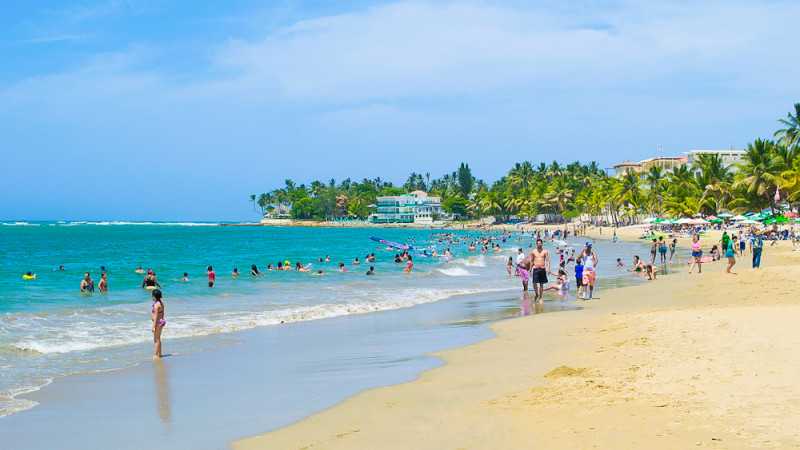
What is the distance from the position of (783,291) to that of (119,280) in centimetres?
2663

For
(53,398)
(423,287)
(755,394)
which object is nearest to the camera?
(755,394)

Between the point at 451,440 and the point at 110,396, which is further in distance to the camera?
the point at 110,396

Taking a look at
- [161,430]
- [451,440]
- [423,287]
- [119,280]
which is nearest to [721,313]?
[451,440]

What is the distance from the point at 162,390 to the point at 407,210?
149642mm

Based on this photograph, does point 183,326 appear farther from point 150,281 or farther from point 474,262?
point 474,262

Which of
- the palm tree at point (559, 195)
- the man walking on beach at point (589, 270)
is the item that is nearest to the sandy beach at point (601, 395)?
the man walking on beach at point (589, 270)

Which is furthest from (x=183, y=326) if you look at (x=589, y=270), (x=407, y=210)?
(x=407, y=210)

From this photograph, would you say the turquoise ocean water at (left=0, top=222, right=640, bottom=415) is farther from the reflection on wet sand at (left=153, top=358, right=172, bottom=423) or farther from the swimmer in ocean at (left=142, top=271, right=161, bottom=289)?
the reflection on wet sand at (left=153, top=358, right=172, bottom=423)

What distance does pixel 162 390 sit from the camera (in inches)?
332

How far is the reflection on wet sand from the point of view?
23.5 feet

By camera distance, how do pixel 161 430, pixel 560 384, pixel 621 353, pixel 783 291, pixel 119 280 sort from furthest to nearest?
pixel 119 280 < pixel 783 291 < pixel 621 353 < pixel 560 384 < pixel 161 430

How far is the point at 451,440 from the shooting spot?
5496 mm

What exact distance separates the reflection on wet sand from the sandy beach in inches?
65.6

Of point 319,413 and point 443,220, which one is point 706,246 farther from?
point 443,220
